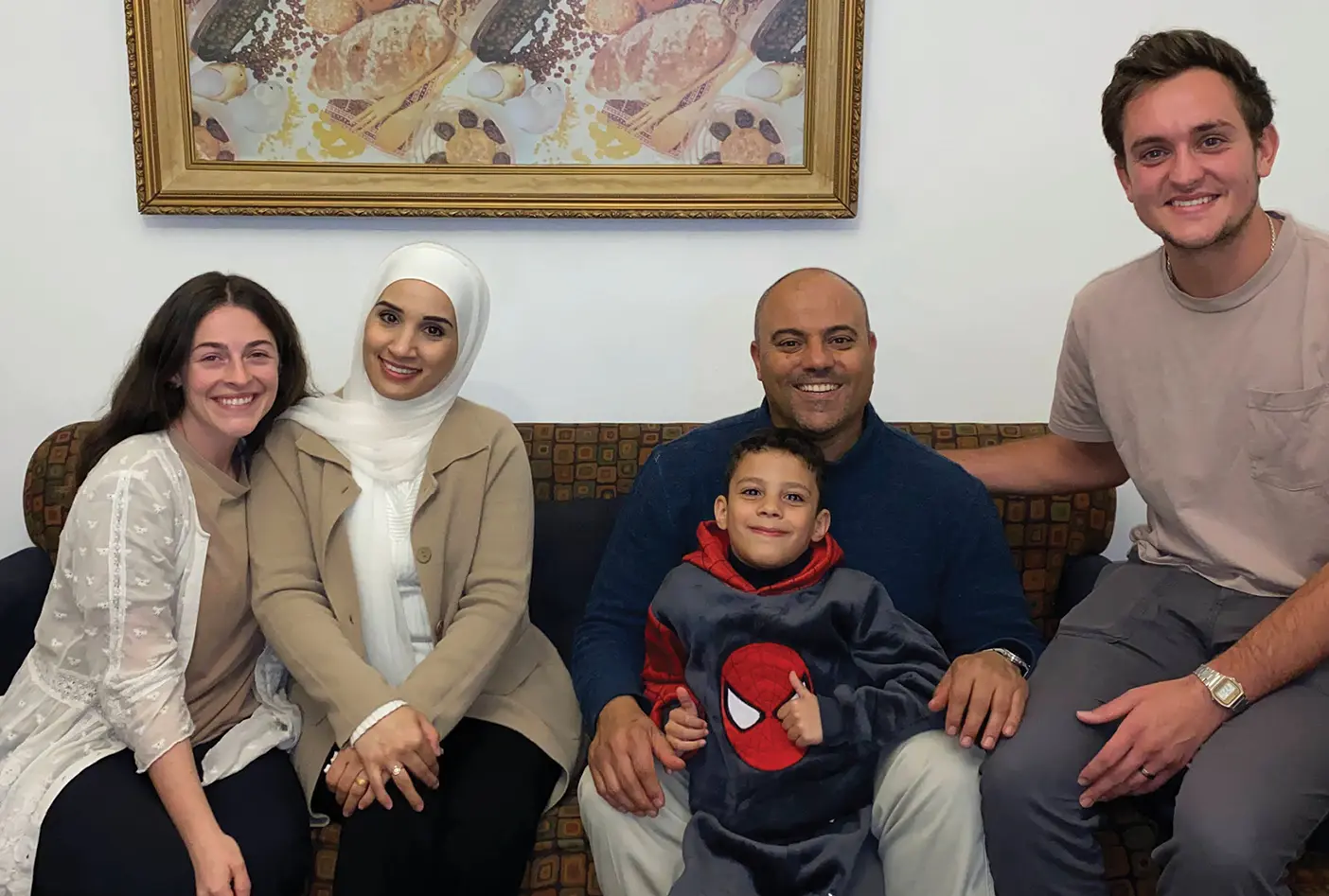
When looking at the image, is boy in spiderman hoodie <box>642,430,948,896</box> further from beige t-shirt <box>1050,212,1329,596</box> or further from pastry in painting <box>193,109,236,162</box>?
pastry in painting <box>193,109,236,162</box>

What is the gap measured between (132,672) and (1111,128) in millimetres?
1762

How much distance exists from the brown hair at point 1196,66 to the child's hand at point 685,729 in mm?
1189

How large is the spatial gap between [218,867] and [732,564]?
0.86m

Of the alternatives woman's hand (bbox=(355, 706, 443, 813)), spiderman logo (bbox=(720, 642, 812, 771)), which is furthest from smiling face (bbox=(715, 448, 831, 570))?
woman's hand (bbox=(355, 706, 443, 813))

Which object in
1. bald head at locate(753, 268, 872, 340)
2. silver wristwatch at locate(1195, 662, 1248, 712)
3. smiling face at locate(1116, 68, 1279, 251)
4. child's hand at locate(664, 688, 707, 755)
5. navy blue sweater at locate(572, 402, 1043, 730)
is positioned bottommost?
child's hand at locate(664, 688, 707, 755)

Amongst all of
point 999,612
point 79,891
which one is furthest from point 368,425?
point 999,612

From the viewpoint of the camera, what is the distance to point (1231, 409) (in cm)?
169

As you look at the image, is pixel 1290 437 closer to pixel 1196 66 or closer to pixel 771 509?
pixel 1196 66

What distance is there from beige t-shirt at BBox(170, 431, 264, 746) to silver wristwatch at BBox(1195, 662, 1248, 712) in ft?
4.89

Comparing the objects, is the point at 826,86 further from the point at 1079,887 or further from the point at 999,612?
the point at 1079,887

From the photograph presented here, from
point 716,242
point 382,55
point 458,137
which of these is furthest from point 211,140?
point 716,242

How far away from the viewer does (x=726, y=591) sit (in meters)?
1.64

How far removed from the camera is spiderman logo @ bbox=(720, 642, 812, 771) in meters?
1.53

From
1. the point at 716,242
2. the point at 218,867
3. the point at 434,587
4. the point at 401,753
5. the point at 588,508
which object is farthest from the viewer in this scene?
the point at 716,242
